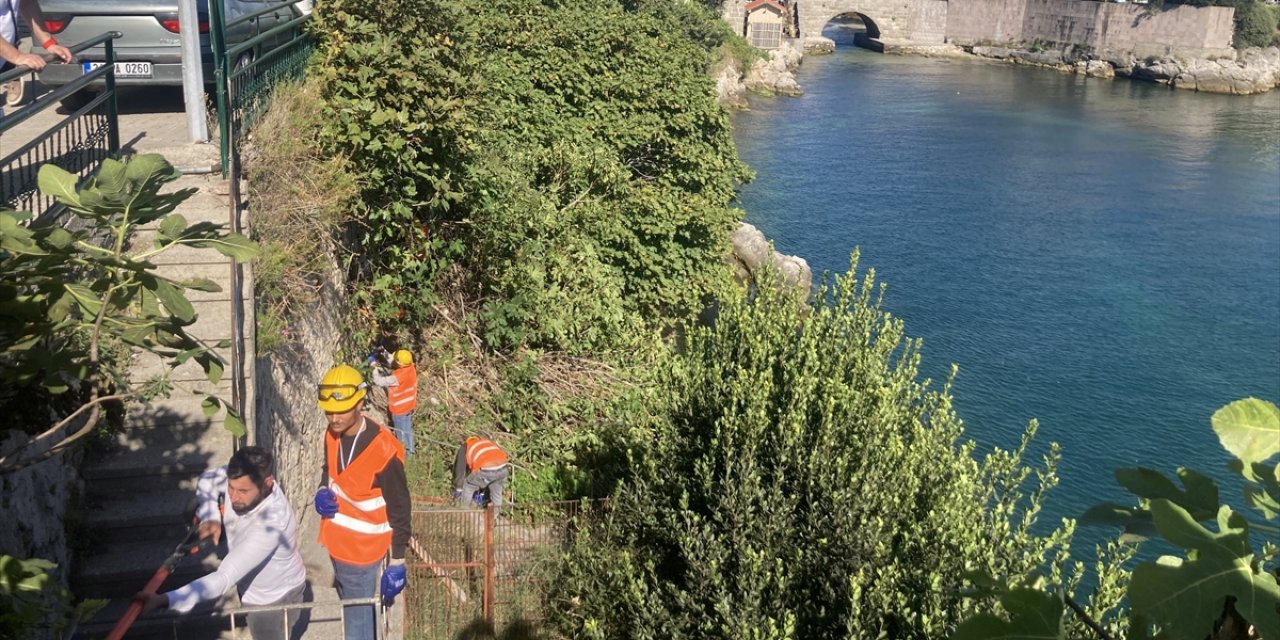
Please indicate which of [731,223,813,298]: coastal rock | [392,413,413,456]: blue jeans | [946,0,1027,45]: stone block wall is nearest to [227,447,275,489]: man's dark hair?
[392,413,413,456]: blue jeans

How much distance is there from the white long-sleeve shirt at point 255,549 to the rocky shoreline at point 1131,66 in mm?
42394

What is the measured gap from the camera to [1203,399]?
17391mm

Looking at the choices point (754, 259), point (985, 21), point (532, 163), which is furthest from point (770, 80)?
point (532, 163)

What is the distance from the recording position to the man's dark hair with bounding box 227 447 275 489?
4441 millimetres

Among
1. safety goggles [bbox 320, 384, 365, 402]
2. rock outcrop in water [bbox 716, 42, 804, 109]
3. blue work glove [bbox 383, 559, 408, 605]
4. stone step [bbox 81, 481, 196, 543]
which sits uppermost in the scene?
rock outcrop in water [bbox 716, 42, 804, 109]

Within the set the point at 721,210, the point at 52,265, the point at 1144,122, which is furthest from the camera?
the point at 1144,122

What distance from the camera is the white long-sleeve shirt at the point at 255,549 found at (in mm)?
4414

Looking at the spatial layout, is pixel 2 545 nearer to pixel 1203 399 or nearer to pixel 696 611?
pixel 696 611

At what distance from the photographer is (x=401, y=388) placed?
8.98 meters

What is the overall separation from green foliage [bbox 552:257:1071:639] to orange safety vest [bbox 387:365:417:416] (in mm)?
2200

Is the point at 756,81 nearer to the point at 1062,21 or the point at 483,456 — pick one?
the point at 1062,21

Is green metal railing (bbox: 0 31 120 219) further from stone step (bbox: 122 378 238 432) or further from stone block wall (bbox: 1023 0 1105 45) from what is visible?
stone block wall (bbox: 1023 0 1105 45)

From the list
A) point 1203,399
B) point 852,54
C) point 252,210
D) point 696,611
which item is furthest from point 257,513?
point 852,54

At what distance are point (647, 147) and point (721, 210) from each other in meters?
1.40
